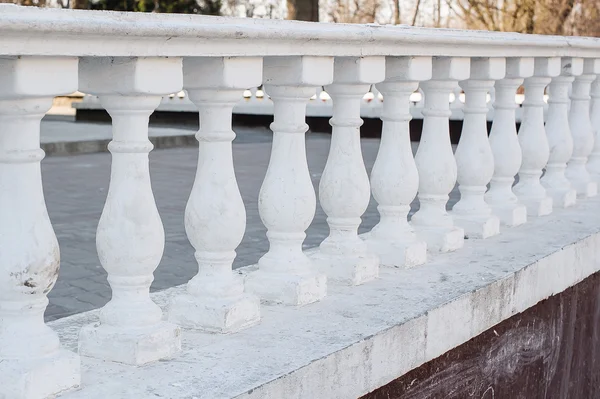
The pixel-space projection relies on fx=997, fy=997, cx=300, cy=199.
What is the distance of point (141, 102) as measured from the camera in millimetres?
2332

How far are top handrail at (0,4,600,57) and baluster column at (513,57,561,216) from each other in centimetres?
83

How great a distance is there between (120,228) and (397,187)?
1.33m

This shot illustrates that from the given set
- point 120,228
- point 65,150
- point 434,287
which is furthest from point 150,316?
point 65,150

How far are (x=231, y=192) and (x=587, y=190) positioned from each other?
313 centimetres

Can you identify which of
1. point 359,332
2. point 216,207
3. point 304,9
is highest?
point 304,9

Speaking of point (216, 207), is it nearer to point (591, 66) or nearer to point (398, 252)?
point (398, 252)

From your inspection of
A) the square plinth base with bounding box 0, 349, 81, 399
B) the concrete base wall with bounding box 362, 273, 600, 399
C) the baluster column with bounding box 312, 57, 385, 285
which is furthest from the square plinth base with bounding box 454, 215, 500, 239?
the square plinth base with bounding box 0, 349, 81, 399

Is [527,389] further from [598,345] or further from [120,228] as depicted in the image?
[120,228]

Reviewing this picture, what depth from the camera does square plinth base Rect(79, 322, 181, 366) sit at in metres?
2.39

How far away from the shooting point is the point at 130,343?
2391mm

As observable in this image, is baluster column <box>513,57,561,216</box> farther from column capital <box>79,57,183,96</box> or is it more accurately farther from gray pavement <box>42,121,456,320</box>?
column capital <box>79,57,183,96</box>

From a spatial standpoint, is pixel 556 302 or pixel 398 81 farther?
pixel 556 302

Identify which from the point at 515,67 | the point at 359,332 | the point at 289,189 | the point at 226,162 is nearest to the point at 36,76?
the point at 226,162

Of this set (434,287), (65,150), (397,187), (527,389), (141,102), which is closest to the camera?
(141,102)
